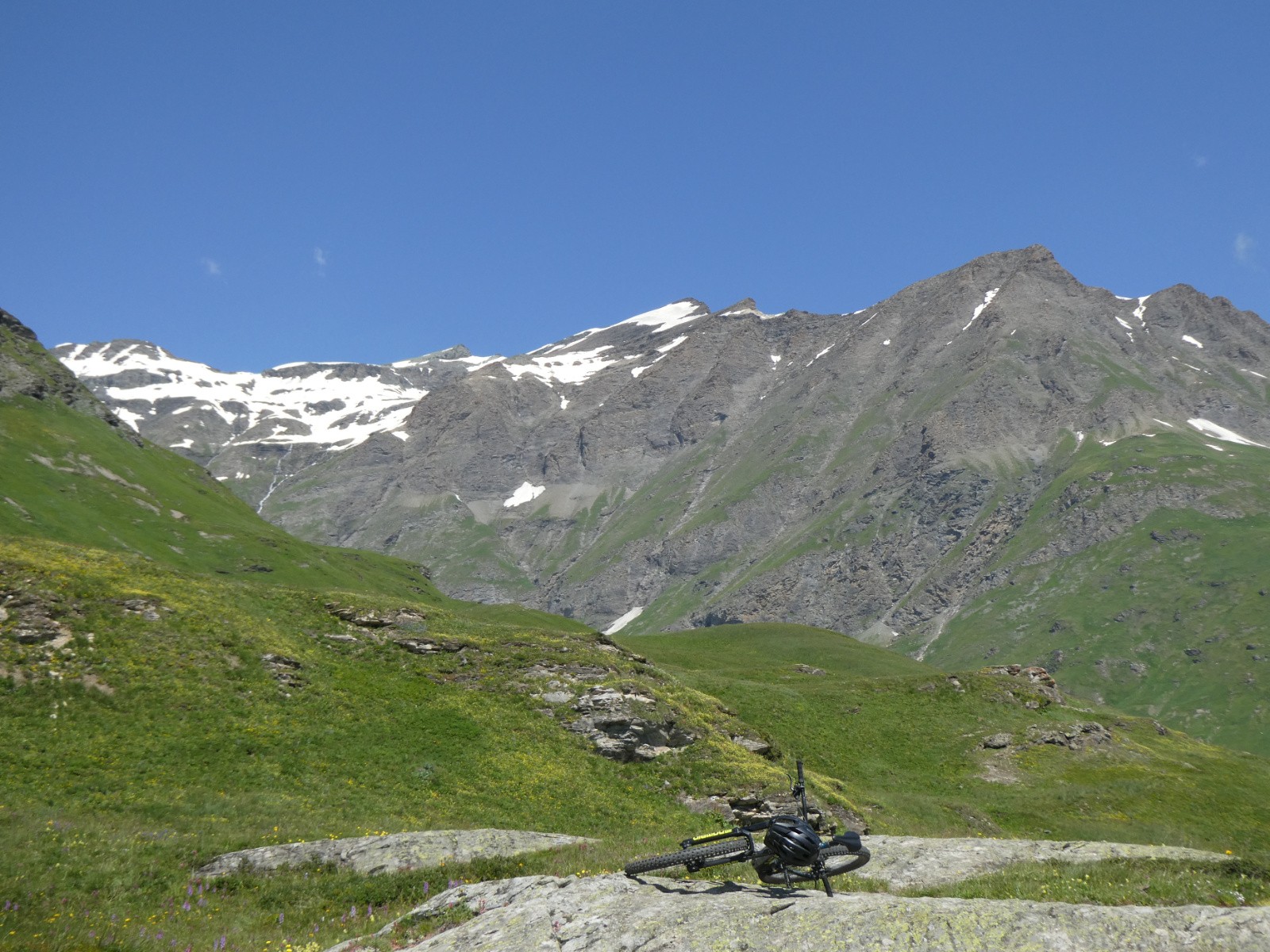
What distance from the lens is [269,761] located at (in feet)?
112

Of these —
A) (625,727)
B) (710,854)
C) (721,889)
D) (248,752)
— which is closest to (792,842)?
(710,854)

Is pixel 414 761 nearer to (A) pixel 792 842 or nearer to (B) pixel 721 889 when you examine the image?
(B) pixel 721 889

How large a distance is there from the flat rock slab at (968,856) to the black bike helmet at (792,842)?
4.88 metres

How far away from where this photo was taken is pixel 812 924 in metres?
12.2

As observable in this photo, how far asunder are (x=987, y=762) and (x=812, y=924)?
53.2 m

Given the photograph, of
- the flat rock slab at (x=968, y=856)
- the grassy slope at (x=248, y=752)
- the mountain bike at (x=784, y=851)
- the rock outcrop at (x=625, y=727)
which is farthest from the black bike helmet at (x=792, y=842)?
the rock outcrop at (x=625, y=727)

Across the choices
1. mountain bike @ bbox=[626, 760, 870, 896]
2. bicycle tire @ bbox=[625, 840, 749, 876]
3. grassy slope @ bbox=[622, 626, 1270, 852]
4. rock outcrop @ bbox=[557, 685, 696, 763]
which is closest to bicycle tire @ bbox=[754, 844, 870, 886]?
mountain bike @ bbox=[626, 760, 870, 896]

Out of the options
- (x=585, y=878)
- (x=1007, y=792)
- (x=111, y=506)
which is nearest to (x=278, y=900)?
(x=585, y=878)

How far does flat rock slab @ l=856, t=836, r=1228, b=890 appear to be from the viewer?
18.0 metres

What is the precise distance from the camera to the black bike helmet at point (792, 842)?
43.4ft

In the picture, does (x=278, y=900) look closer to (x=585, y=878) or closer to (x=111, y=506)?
(x=585, y=878)

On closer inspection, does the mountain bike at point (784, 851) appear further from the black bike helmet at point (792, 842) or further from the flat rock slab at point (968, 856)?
the flat rock slab at point (968, 856)

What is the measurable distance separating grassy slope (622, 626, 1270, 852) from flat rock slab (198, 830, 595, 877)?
78.2 feet

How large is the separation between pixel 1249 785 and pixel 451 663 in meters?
57.4
